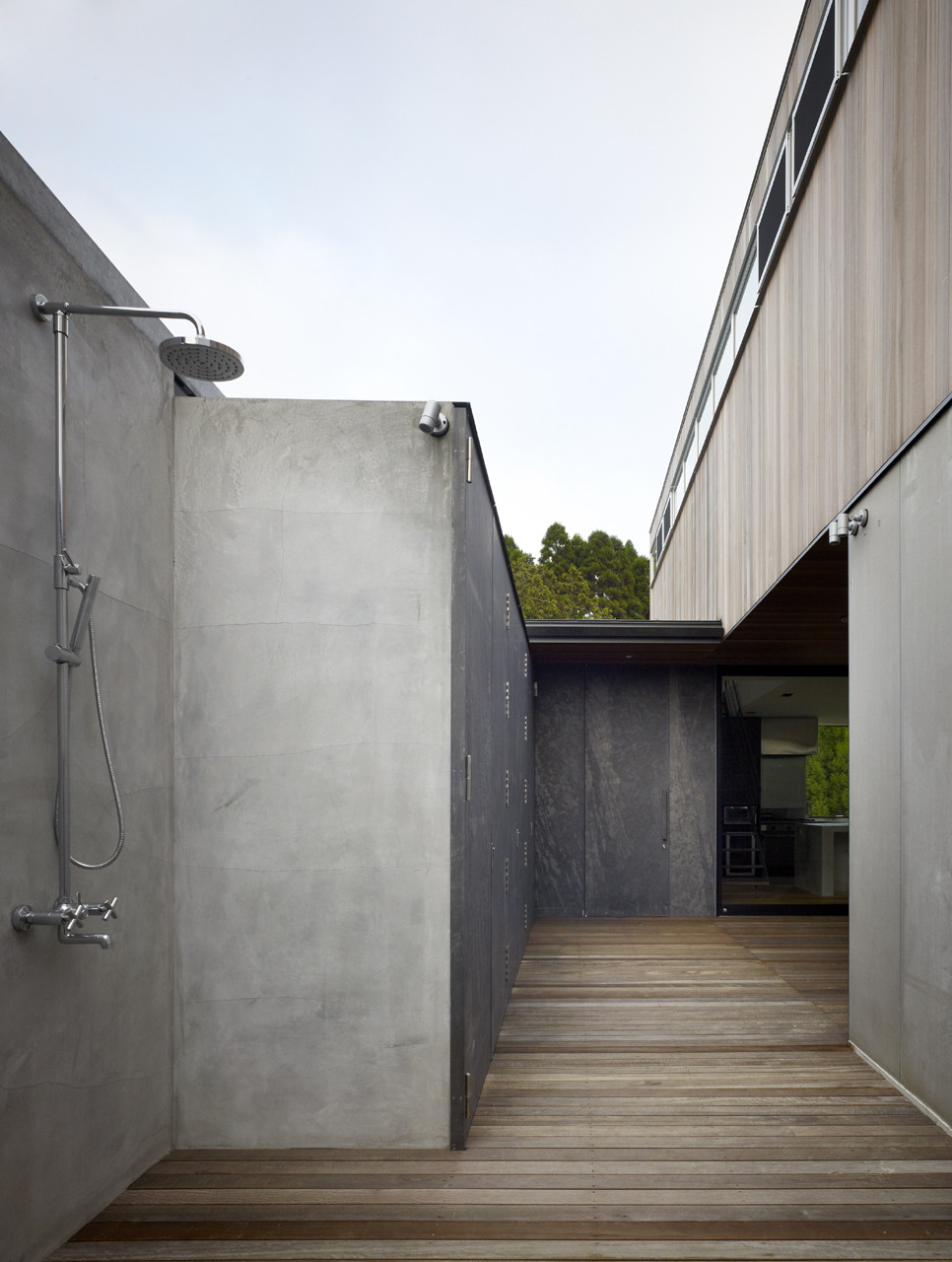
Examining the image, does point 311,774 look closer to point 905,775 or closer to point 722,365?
point 905,775

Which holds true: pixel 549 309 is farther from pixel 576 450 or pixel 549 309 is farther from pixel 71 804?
pixel 71 804

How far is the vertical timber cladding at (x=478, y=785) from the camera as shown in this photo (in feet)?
10.2

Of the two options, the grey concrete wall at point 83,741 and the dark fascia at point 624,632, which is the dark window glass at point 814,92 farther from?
the grey concrete wall at point 83,741

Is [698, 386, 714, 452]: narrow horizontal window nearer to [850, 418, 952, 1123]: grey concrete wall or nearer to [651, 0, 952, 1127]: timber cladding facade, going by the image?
[651, 0, 952, 1127]: timber cladding facade

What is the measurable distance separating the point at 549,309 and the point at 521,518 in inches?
448

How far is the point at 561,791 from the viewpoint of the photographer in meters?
9.12

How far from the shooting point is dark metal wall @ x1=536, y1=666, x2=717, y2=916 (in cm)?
896

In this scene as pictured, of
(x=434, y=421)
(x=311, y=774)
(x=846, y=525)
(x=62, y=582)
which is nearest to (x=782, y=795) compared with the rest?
(x=846, y=525)

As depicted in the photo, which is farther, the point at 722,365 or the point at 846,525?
the point at 722,365

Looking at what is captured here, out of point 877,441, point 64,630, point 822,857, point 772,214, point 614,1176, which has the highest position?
point 772,214

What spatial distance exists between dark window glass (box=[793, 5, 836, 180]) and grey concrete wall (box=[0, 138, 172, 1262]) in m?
3.91

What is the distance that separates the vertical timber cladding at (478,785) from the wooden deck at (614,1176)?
30 centimetres

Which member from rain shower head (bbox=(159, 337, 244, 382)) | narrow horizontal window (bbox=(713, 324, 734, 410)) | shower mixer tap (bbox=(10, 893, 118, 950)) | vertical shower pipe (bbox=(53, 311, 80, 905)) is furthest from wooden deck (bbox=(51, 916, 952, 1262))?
narrow horizontal window (bbox=(713, 324, 734, 410))

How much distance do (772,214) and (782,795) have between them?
5.32 metres
